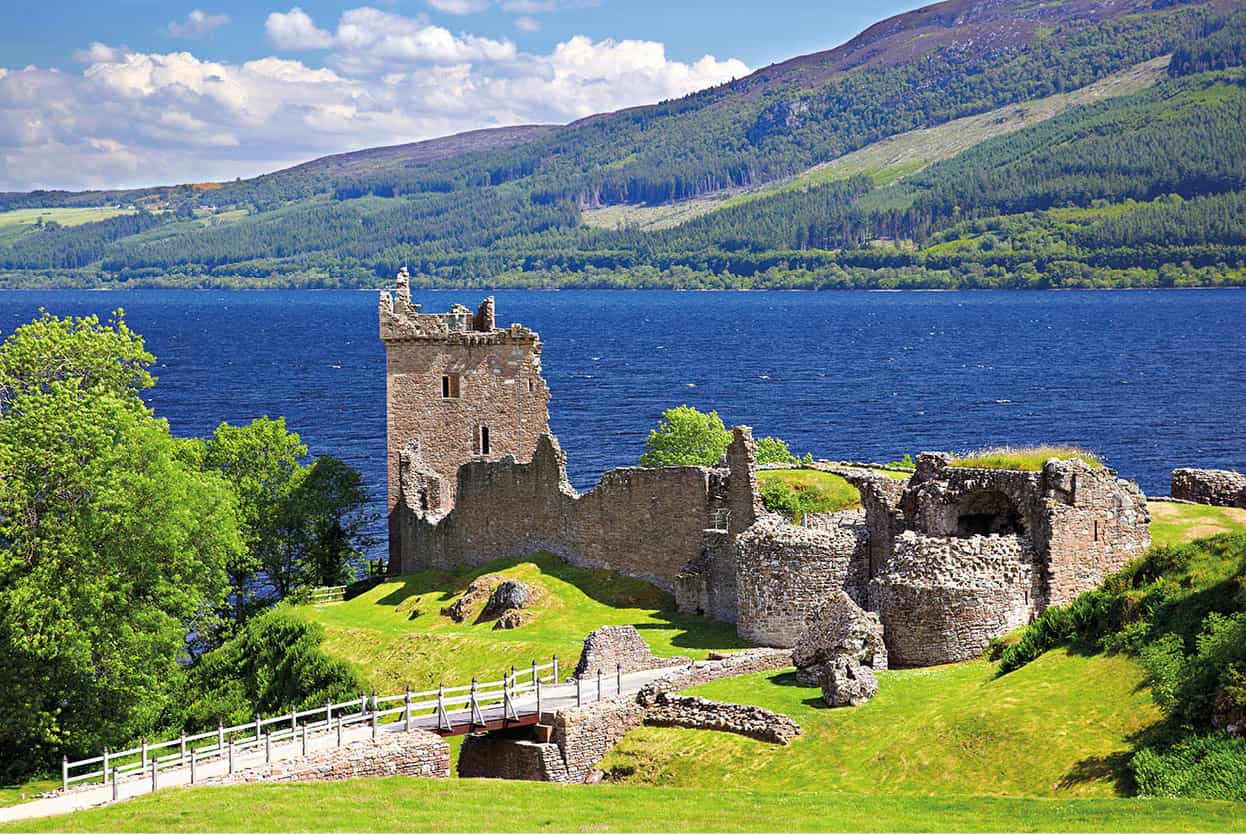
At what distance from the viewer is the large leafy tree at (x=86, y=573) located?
46.1m

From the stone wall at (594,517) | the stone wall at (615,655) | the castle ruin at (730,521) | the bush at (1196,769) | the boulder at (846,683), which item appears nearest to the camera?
the bush at (1196,769)

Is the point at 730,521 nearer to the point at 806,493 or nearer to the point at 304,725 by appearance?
the point at 806,493

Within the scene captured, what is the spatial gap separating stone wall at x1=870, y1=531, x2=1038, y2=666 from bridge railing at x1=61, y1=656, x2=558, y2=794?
30.8ft

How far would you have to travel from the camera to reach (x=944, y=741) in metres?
33.9

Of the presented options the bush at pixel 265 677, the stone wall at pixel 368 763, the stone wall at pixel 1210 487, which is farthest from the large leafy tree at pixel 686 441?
the stone wall at pixel 368 763

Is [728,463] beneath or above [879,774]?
above

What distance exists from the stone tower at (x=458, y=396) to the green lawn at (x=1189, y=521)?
2883cm

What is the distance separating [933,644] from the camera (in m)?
41.4

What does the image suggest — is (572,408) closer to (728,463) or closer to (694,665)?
(728,463)

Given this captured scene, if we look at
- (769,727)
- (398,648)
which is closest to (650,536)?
(398,648)

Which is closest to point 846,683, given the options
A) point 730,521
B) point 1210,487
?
point 730,521

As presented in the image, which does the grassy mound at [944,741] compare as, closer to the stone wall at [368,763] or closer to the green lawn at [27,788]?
the stone wall at [368,763]

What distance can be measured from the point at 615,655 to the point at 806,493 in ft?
64.8

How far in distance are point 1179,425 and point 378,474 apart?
67.4m
